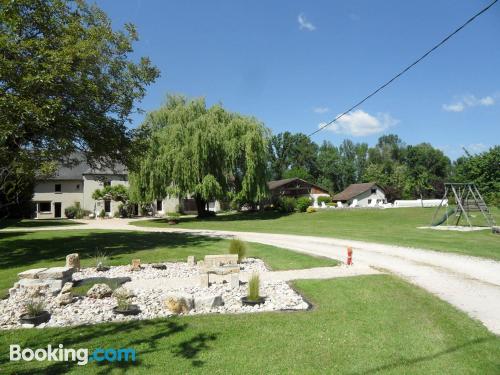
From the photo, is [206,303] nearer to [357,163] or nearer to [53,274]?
[53,274]

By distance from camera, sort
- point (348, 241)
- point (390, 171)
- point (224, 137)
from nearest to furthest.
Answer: point (348, 241) < point (224, 137) < point (390, 171)

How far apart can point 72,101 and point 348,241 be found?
1336cm

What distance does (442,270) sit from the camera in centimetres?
1133

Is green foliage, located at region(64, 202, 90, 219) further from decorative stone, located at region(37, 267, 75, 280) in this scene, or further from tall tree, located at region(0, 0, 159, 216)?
decorative stone, located at region(37, 267, 75, 280)

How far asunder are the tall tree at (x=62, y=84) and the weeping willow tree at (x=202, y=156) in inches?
588

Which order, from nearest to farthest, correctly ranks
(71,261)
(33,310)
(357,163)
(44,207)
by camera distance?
(33,310) < (71,261) < (44,207) < (357,163)

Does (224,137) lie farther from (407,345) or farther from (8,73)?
(407,345)

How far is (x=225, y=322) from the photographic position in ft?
22.2

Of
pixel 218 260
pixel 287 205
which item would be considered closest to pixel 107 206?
pixel 287 205

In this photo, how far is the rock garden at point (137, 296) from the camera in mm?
7313

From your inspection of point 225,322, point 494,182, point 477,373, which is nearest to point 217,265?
point 225,322

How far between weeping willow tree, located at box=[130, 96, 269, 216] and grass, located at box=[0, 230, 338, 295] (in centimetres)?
1439

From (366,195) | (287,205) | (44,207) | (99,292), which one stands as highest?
(366,195)

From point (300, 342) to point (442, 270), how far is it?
7197mm
